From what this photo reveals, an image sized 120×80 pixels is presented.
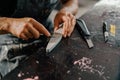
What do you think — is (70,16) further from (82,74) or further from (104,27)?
(82,74)

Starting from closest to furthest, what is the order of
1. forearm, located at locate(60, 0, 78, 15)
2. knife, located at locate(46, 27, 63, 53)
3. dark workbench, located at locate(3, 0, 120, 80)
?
1. dark workbench, located at locate(3, 0, 120, 80)
2. knife, located at locate(46, 27, 63, 53)
3. forearm, located at locate(60, 0, 78, 15)

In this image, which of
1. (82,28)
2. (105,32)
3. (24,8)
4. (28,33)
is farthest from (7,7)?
(105,32)

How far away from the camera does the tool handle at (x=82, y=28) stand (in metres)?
1.08

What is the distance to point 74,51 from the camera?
0.96 meters

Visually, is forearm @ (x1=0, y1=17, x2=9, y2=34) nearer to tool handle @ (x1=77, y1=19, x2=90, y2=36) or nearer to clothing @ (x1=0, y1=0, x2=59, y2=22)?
clothing @ (x1=0, y1=0, x2=59, y2=22)

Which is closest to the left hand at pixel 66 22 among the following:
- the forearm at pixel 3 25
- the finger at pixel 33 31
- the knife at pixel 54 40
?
the knife at pixel 54 40

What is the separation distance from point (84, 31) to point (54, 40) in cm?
17

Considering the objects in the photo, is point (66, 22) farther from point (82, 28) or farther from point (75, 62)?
point (75, 62)

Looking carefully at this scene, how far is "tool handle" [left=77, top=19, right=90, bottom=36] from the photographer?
3.54 ft

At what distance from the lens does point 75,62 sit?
895 millimetres

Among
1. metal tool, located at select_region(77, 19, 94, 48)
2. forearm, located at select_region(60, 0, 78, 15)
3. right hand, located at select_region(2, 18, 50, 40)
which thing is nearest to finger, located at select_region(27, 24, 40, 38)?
right hand, located at select_region(2, 18, 50, 40)

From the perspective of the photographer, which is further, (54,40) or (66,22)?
(66,22)

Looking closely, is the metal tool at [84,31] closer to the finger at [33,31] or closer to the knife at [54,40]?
the knife at [54,40]

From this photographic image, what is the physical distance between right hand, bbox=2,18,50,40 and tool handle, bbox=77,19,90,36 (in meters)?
0.19
